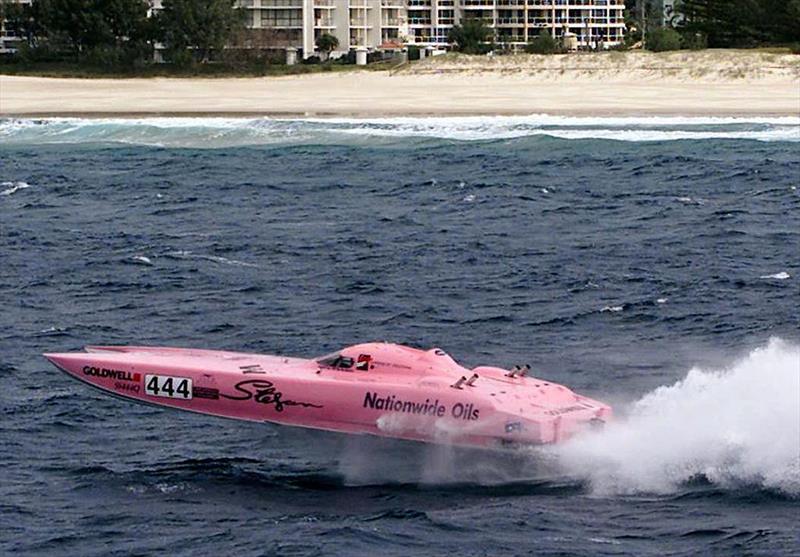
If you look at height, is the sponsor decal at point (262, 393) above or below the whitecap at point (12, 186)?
below

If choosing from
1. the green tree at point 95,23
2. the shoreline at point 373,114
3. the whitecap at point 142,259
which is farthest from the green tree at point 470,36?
the whitecap at point 142,259

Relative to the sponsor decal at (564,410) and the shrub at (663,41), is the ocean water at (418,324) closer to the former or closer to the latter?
the sponsor decal at (564,410)

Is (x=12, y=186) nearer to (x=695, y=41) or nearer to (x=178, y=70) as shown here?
(x=178, y=70)

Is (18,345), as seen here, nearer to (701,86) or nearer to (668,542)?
(668,542)

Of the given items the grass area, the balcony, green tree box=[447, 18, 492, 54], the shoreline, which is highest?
the balcony

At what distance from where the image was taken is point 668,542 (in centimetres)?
2664

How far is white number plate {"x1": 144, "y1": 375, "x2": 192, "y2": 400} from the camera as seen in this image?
3100cm

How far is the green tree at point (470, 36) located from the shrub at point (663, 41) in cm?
1599

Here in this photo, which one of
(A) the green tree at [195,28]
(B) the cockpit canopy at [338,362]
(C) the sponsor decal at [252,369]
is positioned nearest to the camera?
(B) the cockpit canopy at [338,362]

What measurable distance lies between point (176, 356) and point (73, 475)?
2944 mm

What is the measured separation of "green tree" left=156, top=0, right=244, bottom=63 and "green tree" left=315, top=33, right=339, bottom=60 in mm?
7153

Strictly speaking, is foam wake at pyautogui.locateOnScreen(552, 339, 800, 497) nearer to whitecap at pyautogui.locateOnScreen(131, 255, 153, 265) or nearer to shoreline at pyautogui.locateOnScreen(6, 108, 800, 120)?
whitecap at pyautogui.locateOnScreen(131, 255, 153, 265)

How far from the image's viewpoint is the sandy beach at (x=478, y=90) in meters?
95.6

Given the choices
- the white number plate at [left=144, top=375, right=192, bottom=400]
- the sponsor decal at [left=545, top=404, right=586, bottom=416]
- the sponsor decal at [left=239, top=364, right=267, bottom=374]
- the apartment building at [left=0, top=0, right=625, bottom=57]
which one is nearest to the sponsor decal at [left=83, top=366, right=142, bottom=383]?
the white number plate at [left=144, top=375, right=192, bottom=400]
